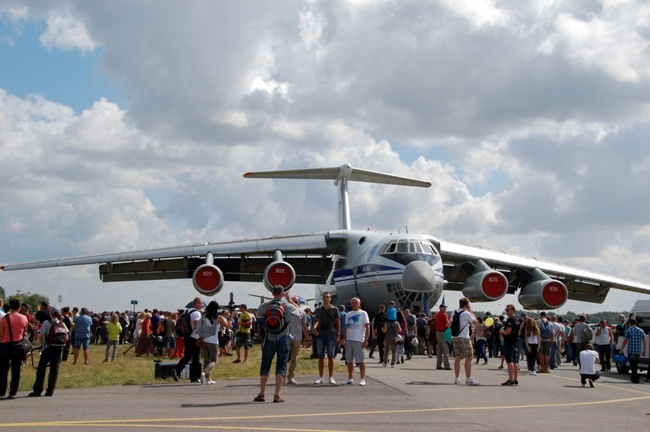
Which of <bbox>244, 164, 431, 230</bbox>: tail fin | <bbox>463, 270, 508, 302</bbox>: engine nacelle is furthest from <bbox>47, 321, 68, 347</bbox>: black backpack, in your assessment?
<bbox>244, 164, 431, 230</bbox>: tail fin

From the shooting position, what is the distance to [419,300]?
24.7 m

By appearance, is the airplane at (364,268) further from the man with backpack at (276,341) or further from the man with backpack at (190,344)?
the man with backpack at (276,341)

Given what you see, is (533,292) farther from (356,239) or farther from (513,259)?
(356,239)

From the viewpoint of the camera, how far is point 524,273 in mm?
30297

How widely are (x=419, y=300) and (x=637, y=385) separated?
31.2 feet

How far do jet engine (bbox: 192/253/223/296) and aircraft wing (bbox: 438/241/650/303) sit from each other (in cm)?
774

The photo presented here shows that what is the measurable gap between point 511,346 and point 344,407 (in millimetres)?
5298

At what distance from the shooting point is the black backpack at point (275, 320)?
1077 cm

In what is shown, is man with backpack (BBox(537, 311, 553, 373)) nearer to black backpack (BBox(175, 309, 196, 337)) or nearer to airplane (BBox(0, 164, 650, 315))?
airplane (BBox(0, 164, 650, 315))

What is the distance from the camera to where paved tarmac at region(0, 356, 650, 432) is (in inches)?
339

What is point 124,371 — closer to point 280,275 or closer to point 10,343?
point 10,343

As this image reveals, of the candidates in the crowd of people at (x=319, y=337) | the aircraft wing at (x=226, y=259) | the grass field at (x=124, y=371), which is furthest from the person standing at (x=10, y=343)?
the aircraft wing at (x=226, y=259)

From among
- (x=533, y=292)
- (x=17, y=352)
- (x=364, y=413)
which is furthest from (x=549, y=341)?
(x=17, y=352)

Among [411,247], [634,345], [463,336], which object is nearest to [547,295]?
[411,247]
